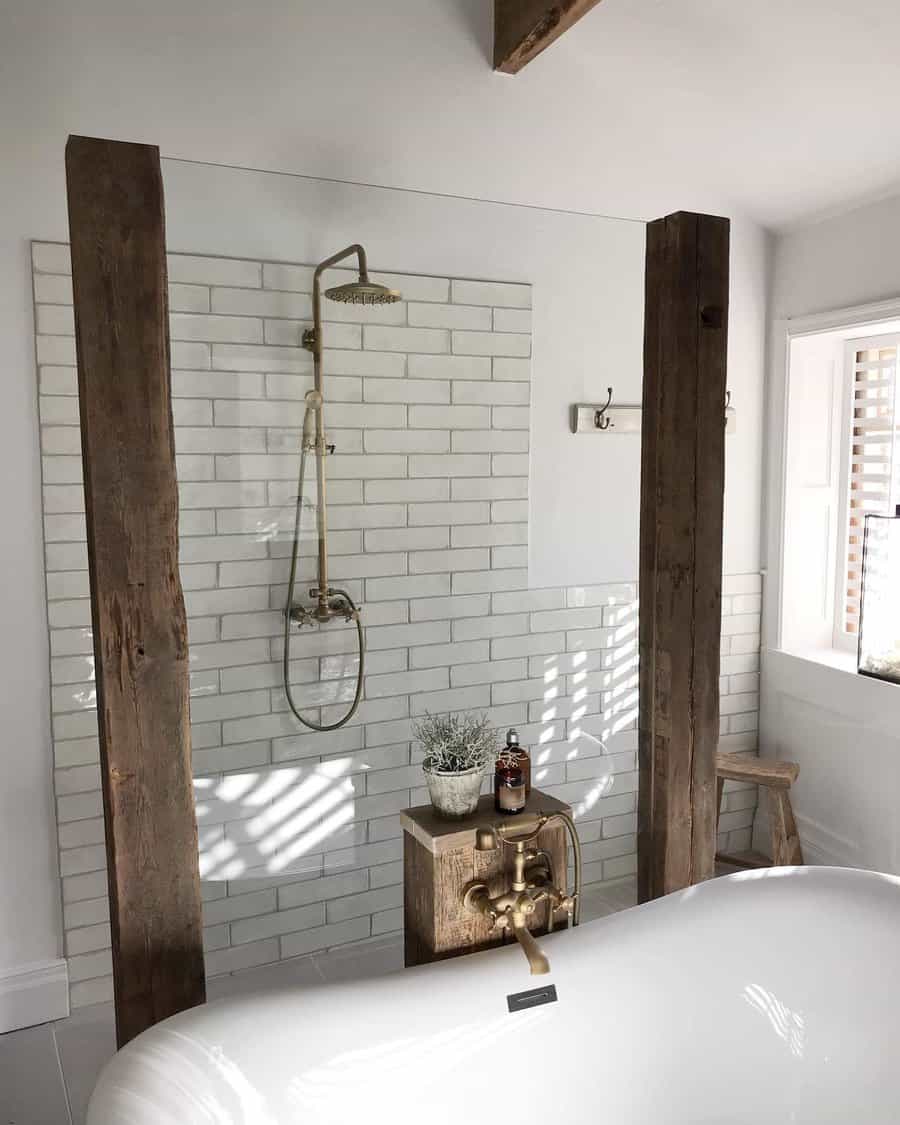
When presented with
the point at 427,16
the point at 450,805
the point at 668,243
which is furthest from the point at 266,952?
the point at 427,16

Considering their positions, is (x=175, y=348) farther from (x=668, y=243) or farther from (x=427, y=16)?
(x=427, y=16)

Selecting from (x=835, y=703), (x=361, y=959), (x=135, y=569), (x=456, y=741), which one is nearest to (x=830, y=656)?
(x=835, y=703)

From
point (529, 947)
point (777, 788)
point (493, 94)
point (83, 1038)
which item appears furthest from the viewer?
point (777, 788)

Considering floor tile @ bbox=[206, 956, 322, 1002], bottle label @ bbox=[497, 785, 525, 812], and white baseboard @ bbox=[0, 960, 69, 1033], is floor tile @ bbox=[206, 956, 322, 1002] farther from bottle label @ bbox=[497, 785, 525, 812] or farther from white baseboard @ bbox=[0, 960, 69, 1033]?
white baseboard @ bbox=[0, 960, 69, 1033]

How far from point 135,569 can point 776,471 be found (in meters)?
2.59

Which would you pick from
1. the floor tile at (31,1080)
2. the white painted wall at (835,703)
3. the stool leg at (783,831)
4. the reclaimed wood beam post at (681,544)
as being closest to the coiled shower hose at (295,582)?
the reclaimed wood beam post at (681,544)

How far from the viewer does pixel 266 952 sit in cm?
212

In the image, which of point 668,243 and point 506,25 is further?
point 506,25

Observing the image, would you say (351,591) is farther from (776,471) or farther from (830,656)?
(830,656)

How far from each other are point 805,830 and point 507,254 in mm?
2512

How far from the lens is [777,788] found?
3.27 m

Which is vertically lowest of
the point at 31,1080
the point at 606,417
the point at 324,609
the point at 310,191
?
the point at 31,1080

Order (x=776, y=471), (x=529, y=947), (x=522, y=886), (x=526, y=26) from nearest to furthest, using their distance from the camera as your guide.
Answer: (x=529, y=947) < (x=522, y=886) < (x=526, y=26) < (x=776, y=471)

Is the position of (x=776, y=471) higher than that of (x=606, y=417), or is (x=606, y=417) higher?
(x=606, y=417)
